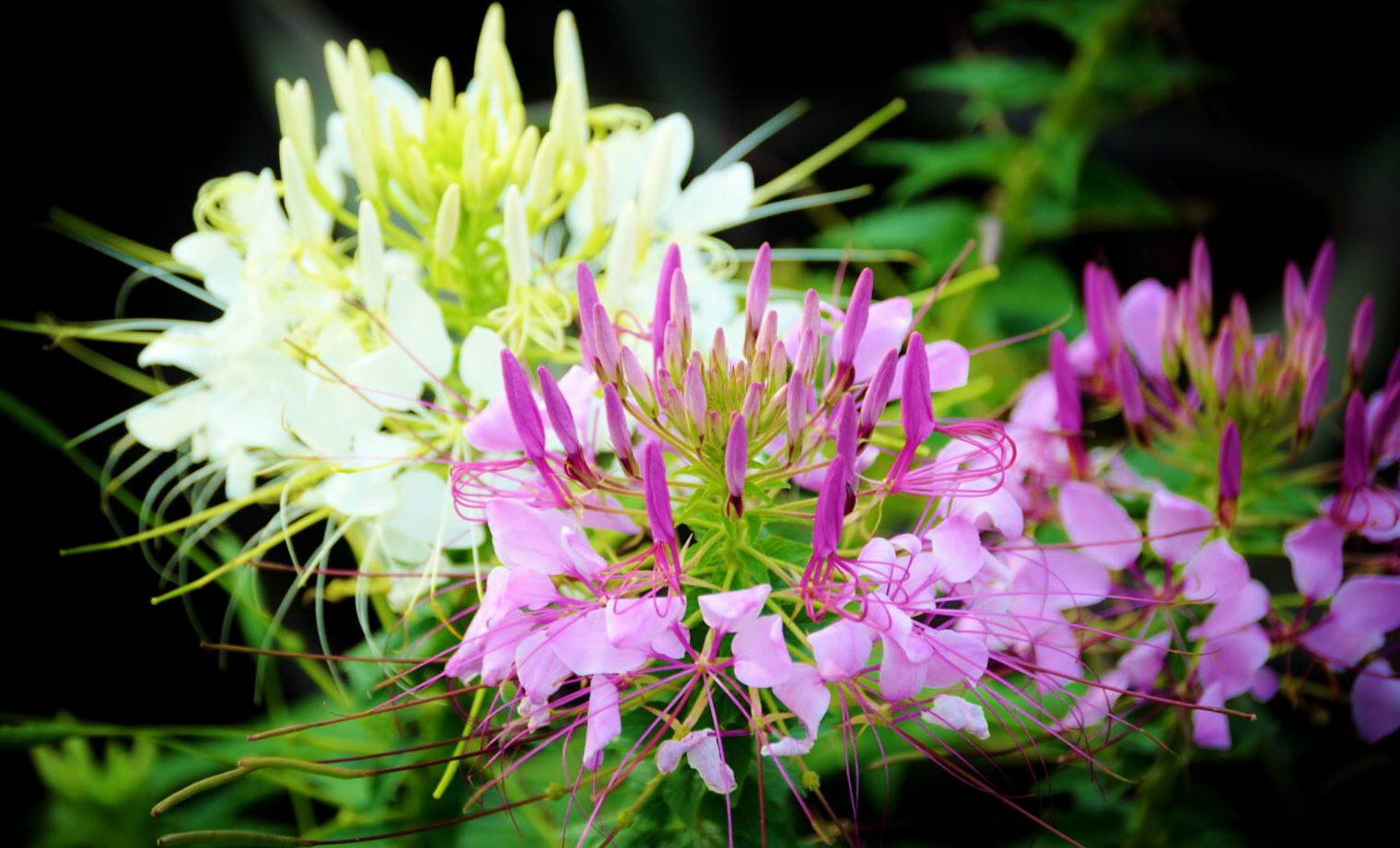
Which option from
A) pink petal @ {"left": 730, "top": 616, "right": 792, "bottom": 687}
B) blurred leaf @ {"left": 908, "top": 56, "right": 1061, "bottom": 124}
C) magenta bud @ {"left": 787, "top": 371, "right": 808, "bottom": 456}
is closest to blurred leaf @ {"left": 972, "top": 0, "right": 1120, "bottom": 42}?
blurred leaf @ {"left": 908, "top": 56, "right": 1061, "bottom": 124}

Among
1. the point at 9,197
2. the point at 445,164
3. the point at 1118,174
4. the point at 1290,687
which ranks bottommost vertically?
the point at 1290,687

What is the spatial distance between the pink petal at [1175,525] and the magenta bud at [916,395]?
0.21 metres

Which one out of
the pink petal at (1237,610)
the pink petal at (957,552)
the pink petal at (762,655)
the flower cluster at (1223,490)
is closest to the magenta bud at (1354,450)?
the flower cluster at (1223,490)

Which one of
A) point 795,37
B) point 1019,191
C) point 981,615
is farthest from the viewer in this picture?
point 795,37

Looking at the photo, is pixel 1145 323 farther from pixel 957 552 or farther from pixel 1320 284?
pixel 957 552

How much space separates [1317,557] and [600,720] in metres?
0.44

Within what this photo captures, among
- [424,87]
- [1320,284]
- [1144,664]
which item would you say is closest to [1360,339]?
[1320,284]

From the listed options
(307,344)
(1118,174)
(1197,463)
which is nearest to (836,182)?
(1118,174)

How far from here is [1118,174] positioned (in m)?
1.10

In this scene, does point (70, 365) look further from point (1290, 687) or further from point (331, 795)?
point (1290, 687)

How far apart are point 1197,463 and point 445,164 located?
585mm

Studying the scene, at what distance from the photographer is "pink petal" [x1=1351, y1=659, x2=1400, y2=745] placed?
594mm

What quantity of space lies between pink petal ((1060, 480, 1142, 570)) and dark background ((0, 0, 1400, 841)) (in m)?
0.61

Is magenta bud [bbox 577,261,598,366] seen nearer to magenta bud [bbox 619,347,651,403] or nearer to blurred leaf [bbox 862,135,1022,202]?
magenta bud [bbox 619,347,651,403]
